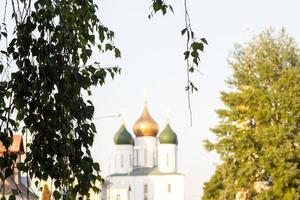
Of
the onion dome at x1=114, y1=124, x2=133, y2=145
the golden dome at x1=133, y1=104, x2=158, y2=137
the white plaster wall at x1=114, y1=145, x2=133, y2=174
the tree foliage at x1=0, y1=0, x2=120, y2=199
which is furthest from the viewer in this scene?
the golden dome at x1=133, y1=104, x2=158, y2=137

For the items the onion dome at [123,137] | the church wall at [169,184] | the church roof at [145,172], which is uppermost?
the onion dome at [123,137]

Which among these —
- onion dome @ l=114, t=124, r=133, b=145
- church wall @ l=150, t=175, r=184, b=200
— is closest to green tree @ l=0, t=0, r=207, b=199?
onion dome @ l=114, t=124, r=133, b=145

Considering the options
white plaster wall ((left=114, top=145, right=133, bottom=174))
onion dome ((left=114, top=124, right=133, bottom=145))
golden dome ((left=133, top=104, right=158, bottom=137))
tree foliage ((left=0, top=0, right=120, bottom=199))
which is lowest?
tree foliage ((left=0, top=0, right=120, bottom=199))

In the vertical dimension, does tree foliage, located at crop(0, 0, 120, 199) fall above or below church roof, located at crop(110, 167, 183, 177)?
below

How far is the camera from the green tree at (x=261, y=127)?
44281 millimetres

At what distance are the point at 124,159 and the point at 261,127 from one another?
96039 mm

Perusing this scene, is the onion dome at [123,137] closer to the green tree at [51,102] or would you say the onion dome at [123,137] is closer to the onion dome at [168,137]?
the onion dome at [168,137]

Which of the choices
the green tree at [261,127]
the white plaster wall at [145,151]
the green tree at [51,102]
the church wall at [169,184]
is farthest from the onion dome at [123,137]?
the green tree at [51,102]

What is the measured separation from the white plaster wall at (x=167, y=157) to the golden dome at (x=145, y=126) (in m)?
2.49

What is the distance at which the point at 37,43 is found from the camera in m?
7.09

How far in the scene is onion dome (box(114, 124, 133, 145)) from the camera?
141375 mm

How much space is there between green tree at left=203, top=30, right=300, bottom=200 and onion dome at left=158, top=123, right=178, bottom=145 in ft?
311

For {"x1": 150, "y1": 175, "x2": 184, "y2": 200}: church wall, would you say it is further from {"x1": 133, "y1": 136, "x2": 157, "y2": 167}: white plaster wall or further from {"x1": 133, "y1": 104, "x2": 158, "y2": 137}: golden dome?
{"x1": 133, "y1": 104, "x2": 158, "y2": 137}: golden dome

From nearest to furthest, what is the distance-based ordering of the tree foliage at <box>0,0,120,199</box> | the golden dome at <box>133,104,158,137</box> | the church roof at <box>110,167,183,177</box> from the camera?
the tree foliage at <box>0,0,120,199</box> < the golden dome at <box>133,104,158,137</box> < the church roof at <box>110,167,183,177</box>
